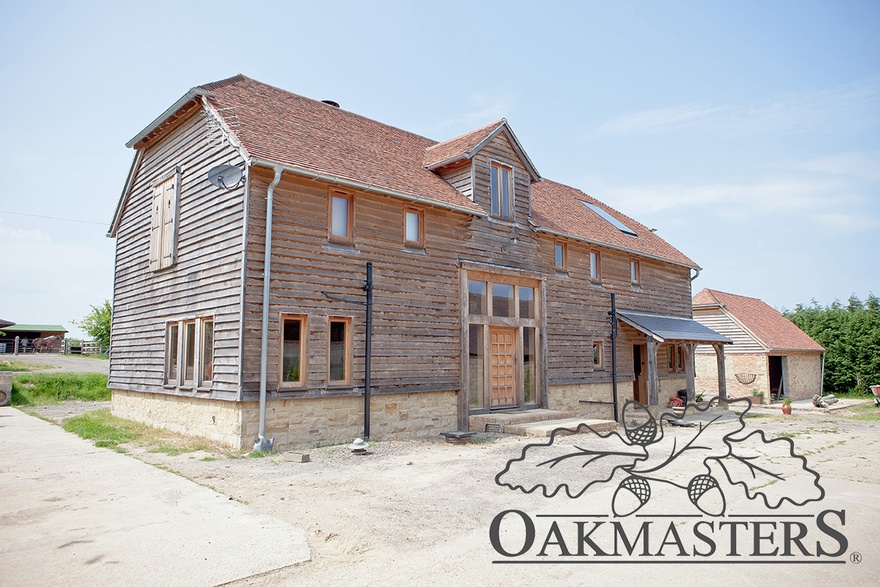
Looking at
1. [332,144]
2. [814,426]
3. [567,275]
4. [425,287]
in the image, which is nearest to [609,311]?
[567,275]

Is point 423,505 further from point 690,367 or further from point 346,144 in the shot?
point 690,367

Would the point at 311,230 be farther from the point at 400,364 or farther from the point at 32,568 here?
the point at 32,568

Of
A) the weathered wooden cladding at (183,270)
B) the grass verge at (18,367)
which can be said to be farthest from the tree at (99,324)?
the weathered wooden cladding at (183,270)

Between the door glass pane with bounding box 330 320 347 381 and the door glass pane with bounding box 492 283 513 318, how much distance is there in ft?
16.2

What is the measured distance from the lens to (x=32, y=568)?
524 centimetres

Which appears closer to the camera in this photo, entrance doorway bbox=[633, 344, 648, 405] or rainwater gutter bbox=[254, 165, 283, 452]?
rainwater gutter bbox=[254, 165, 283, 452]

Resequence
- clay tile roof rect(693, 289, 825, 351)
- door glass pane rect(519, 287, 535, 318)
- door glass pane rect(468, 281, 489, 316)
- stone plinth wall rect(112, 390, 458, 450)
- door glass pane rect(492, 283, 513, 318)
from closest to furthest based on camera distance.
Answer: stone plinth wall rect(112, 390, 458, 450) → door glass pane rect(468, 281, 489, 316) → door glass pane rect(492, 283, 513, 318) → door glass pane rect(519, 287, 535, 318) → clay tile roof rect(693, 289, 825, 351)

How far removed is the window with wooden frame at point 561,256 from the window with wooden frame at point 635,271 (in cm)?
411

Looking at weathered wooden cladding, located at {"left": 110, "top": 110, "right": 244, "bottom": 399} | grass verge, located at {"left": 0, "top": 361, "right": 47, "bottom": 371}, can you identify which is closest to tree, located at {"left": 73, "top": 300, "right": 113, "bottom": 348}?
grass verge, located at {"left": 0, "top": 361, "right": 47, "bottom": 371}

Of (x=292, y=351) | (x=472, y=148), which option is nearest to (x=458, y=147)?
(x=472, y=148)

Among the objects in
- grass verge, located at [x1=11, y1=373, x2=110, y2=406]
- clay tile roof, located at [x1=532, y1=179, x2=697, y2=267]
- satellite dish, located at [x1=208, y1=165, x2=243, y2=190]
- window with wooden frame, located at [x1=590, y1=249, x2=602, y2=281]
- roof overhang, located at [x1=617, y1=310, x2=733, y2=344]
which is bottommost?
grass verge, located at [x1=11, y1=373, x2=110, y2=406]

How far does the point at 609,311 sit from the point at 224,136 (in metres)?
13.5

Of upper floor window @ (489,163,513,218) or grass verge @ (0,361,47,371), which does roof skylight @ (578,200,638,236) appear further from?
grass verge @ (0,361,47,371)

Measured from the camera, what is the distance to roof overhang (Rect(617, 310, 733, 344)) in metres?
20.3
